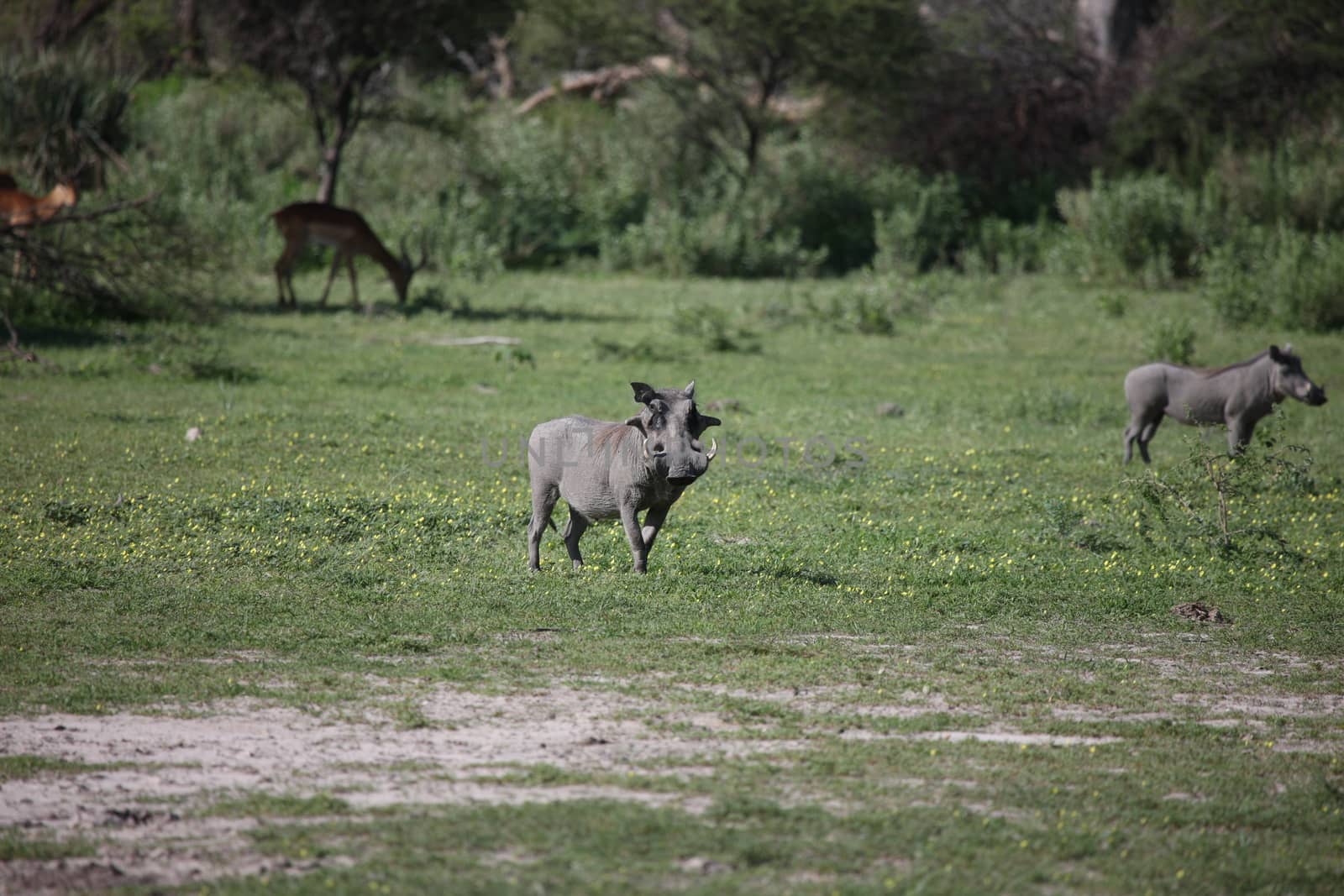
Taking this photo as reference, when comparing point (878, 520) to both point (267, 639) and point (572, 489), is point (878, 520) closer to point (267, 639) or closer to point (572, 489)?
point (572, 489)

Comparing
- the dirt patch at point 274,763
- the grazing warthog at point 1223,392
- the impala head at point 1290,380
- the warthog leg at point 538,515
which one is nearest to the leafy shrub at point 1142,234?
the grazing warthog at point 1223,392

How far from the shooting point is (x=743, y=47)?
1153 inches

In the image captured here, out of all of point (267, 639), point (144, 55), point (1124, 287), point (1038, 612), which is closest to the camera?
point (267, 639)

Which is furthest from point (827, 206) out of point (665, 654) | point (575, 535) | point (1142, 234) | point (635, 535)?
point (665, 654)

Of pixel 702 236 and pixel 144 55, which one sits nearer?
pixel 702 236

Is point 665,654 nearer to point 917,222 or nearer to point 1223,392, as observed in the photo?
point 1223,392

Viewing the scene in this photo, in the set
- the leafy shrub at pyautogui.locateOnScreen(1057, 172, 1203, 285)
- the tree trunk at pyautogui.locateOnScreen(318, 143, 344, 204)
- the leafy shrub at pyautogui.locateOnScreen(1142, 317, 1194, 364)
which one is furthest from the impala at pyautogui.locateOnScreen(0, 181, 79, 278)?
the leafy shrub at pyautogui.locateOnScreen(1057, 172, 1203, 285)

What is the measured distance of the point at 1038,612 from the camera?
822cm

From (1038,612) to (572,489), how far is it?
2.67 metres

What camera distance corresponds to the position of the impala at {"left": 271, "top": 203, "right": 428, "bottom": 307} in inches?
839

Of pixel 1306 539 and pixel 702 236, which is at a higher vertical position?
pixel 702 236

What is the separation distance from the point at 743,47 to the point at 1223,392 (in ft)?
61.8

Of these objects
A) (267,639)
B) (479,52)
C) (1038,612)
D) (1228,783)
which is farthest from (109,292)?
(479,52)

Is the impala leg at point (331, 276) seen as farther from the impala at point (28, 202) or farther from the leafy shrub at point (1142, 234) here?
the leafy shrub at point (1142, 234)
